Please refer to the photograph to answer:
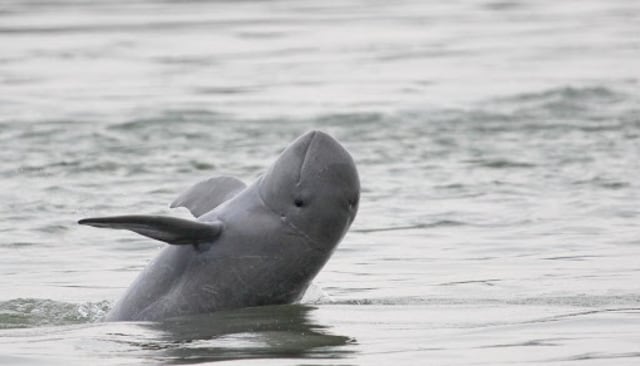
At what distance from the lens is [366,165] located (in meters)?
17.5

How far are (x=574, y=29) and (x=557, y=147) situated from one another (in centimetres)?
1243

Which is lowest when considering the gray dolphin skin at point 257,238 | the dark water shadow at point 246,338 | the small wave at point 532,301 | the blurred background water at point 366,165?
the blurred background water at point 366,165

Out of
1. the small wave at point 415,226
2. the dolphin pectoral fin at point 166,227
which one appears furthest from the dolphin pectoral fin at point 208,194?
the small wave at point 415,226

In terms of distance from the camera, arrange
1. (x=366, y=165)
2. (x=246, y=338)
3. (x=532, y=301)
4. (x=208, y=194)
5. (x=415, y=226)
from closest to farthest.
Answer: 1. (x=246, y=338)
2. (x=208, y=194)
3. (x=532, y=301)
4. (x=415, y=226)
5. (x=366, y=165)

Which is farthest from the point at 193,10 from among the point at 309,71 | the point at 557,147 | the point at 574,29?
the point at 557,147

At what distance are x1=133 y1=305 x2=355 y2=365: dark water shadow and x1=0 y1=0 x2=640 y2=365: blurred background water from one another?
0.02m

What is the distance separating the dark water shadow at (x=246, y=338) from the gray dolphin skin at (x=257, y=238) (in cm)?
Result: 12

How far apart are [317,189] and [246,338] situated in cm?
86

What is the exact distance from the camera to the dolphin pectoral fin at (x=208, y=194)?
34.2 feet

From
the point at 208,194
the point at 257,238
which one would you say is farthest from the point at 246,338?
the point at 208,194

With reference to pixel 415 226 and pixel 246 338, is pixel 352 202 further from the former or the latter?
pixel 415 226

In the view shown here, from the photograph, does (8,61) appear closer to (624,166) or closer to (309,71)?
(309,71)

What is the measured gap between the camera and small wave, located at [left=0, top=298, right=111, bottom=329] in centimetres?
1074

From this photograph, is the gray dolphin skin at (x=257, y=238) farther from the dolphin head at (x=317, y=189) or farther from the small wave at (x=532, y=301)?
the small wave at (x=532, y=301)
